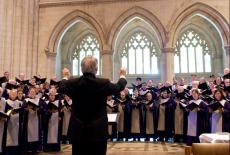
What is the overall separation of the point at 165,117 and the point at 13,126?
553 centimetres

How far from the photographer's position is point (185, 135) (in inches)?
415

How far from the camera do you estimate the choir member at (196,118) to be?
9.08 meters

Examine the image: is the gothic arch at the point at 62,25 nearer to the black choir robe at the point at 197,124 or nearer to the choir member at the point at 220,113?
the black choir robe at the point at 197,124

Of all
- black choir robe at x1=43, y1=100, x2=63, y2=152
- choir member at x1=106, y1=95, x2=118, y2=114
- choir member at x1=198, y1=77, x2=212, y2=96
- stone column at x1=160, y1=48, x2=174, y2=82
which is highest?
stone column at x1=160, y1=48, x2=174, y2=82

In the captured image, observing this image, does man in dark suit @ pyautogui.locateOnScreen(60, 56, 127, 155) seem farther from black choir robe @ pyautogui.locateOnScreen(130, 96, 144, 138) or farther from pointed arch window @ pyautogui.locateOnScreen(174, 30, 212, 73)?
pointed arch window @ pyautogui.locateOnScreen(174, 30, 212, 73)

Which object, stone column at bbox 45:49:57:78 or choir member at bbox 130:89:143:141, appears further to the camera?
stone column at bbox 45:49:57:78

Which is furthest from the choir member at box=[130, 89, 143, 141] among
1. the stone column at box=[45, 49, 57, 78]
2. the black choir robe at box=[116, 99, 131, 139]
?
the stone column at box=[45, 49, 57, 78]

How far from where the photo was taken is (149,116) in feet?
37.2

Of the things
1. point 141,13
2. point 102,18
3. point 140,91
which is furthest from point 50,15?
point 140,91

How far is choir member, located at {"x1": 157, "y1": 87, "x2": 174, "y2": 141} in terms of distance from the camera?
11.1m

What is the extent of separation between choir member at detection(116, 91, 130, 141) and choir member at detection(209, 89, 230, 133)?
366 cm

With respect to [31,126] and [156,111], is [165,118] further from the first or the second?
[31,126]

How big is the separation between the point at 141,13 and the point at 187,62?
17.0 ft

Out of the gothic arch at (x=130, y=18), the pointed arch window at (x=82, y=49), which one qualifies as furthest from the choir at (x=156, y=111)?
the pointed arch window at (x=82, y=49)
